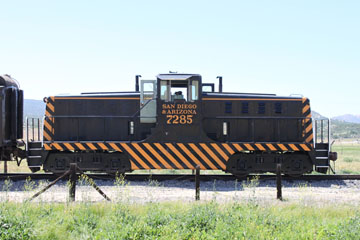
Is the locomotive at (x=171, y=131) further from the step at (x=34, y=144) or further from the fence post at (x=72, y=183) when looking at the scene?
the fence post at (x=72, y=183)

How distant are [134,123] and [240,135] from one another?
3.57 metres

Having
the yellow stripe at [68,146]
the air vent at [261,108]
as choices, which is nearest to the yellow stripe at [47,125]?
the yellow stripe at [68,146]

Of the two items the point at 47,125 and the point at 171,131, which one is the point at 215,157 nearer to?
the point at 171,131

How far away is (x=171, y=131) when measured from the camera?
11.8 meters

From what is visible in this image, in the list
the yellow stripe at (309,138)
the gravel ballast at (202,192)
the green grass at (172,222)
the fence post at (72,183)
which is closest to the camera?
the green grass at (172,222)

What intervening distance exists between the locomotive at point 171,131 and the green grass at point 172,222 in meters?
4.38

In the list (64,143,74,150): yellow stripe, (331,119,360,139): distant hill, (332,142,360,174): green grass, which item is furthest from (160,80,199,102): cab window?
(331,119,360,139): distant hill

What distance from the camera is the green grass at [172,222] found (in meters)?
5.80

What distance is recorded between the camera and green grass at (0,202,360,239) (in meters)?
5.80

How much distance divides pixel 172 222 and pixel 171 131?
18.7ft

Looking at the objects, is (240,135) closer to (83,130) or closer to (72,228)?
(83,130)

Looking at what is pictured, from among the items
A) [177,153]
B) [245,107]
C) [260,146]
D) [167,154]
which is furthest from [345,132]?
[167,154]

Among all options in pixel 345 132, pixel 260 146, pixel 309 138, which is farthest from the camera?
pixel 345 132

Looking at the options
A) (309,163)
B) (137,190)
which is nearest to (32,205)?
(137,190)
